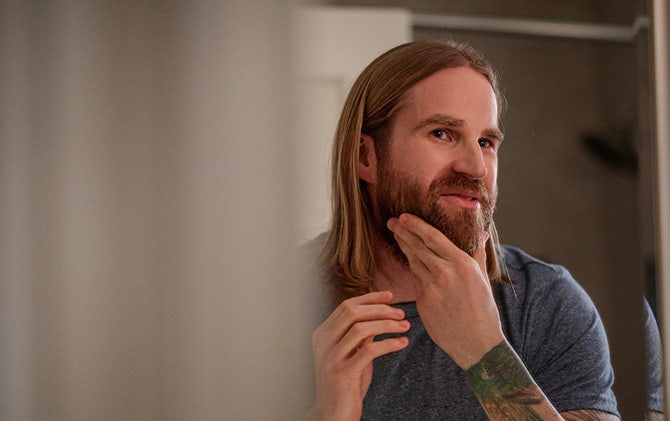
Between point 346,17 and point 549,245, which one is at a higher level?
point 346,17

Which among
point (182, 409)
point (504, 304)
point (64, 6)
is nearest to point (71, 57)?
point (64, 6)

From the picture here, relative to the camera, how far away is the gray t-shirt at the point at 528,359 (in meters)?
0.54

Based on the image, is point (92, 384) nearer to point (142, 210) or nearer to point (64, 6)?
point (142, 210)

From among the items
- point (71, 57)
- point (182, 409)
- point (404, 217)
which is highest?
point (71, 57)

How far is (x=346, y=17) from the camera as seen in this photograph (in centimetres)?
58

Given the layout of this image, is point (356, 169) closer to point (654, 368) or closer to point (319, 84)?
point (319, 84)

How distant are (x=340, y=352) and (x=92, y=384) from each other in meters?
0.17

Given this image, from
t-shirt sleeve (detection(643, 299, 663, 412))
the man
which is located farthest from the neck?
t-shirt sleeve (detection(643, 299, 663, 412))

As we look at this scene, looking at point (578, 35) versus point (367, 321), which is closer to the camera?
point (367, 321)

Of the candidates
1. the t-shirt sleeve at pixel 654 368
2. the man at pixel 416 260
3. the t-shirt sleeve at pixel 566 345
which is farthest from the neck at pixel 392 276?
the t-shirt sleeve at pixel 654 368

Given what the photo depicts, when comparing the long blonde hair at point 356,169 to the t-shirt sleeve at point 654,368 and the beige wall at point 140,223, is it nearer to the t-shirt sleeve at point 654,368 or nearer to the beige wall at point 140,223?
the beige wall at point 140,223

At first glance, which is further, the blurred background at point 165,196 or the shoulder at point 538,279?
the shoulder at point 538,279

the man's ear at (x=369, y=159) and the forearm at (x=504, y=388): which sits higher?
the man's ear at (x=369, y=159)

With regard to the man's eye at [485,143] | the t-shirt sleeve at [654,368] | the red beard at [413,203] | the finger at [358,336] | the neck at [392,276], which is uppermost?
the man's eye at [485,143]
